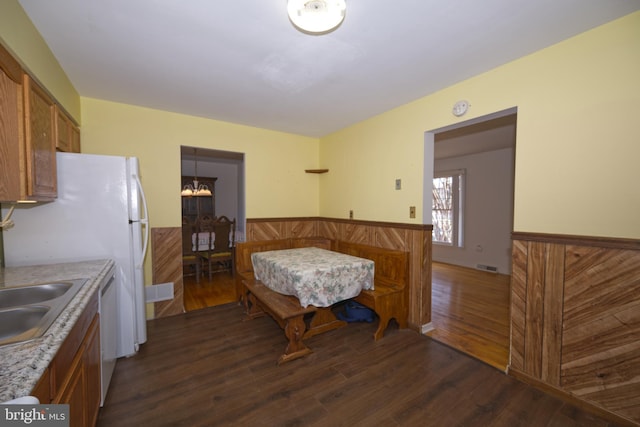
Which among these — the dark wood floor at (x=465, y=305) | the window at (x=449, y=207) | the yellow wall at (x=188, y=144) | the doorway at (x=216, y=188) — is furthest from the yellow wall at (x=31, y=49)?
the window at (x=449, y=207)

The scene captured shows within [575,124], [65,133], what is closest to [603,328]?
[575,124]

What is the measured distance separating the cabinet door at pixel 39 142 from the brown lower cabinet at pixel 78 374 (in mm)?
767

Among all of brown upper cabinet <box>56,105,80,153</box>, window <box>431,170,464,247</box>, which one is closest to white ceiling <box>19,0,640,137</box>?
brown upper cabinet <box>56,105,80,153</box>

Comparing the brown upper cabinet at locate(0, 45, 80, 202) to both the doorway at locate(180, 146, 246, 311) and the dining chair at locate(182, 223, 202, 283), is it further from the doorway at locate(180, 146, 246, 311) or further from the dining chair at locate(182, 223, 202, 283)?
the doorway at locate(180, 146, 246, 311)

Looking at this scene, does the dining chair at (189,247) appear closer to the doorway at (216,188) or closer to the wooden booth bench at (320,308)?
the doorway at (216,188)

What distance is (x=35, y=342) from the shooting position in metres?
0.87

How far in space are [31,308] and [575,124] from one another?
3.19 metres

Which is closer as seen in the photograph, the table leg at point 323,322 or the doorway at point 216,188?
the table leg at point 323,322

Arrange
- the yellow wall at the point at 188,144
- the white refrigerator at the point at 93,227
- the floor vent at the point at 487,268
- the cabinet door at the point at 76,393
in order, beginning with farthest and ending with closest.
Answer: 1. the floor vent at the point at 487,268
2. the yellow wall at the point at 188,144
3. the white refrigerator at the point at 93,227
4. the cabinet door at the point at 76,393

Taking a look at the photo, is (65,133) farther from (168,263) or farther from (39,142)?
(168,263)

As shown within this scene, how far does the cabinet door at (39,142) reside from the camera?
4.66 feet

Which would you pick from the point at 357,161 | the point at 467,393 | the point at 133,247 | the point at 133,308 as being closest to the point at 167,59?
the point at 133,247

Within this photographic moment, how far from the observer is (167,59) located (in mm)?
1968

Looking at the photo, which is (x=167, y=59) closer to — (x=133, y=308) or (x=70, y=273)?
(x=70, y=273)
